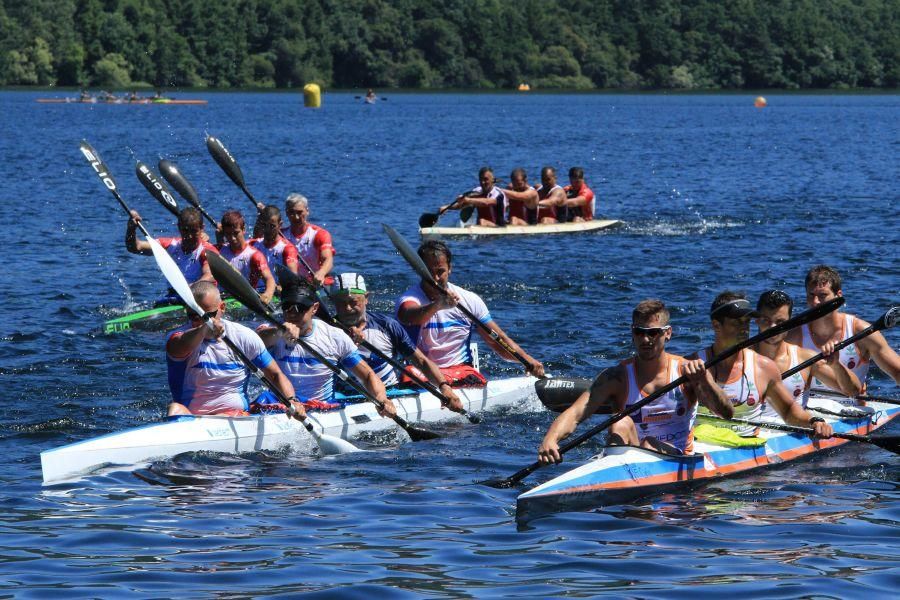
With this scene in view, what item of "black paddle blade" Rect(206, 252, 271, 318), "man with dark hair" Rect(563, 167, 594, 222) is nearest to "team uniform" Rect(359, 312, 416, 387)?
"black paddle blade" Rect(206, 252, 271, 318)

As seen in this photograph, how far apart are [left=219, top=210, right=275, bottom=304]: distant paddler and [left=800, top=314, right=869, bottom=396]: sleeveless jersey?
6.64m

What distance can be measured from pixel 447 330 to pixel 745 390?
3.98 metres

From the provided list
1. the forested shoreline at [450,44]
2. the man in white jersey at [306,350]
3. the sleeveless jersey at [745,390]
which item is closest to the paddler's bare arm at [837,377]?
the sleeveless jersey at [745,390]

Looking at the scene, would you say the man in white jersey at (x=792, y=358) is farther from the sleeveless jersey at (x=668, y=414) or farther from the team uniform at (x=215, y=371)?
the team uniform at (x=215, y=371)

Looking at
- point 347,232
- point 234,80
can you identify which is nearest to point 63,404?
point 347,232

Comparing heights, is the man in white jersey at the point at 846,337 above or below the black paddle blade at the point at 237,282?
below

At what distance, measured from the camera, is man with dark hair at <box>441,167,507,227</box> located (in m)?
28.7

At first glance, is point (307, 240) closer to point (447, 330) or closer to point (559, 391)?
point (447, 330)

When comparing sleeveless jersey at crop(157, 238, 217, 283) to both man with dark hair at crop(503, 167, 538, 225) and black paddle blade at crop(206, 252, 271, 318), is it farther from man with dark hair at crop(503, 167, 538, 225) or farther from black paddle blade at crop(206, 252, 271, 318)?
man with dark hair at crop(503, 167, 538, 225)

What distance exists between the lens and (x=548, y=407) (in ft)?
Answer: 48.4

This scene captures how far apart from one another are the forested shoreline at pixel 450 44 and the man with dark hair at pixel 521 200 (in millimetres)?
111405

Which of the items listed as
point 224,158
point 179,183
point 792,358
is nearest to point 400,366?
point 792,358

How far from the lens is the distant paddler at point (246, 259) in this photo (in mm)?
17781

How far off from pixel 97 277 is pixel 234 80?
126 metres
